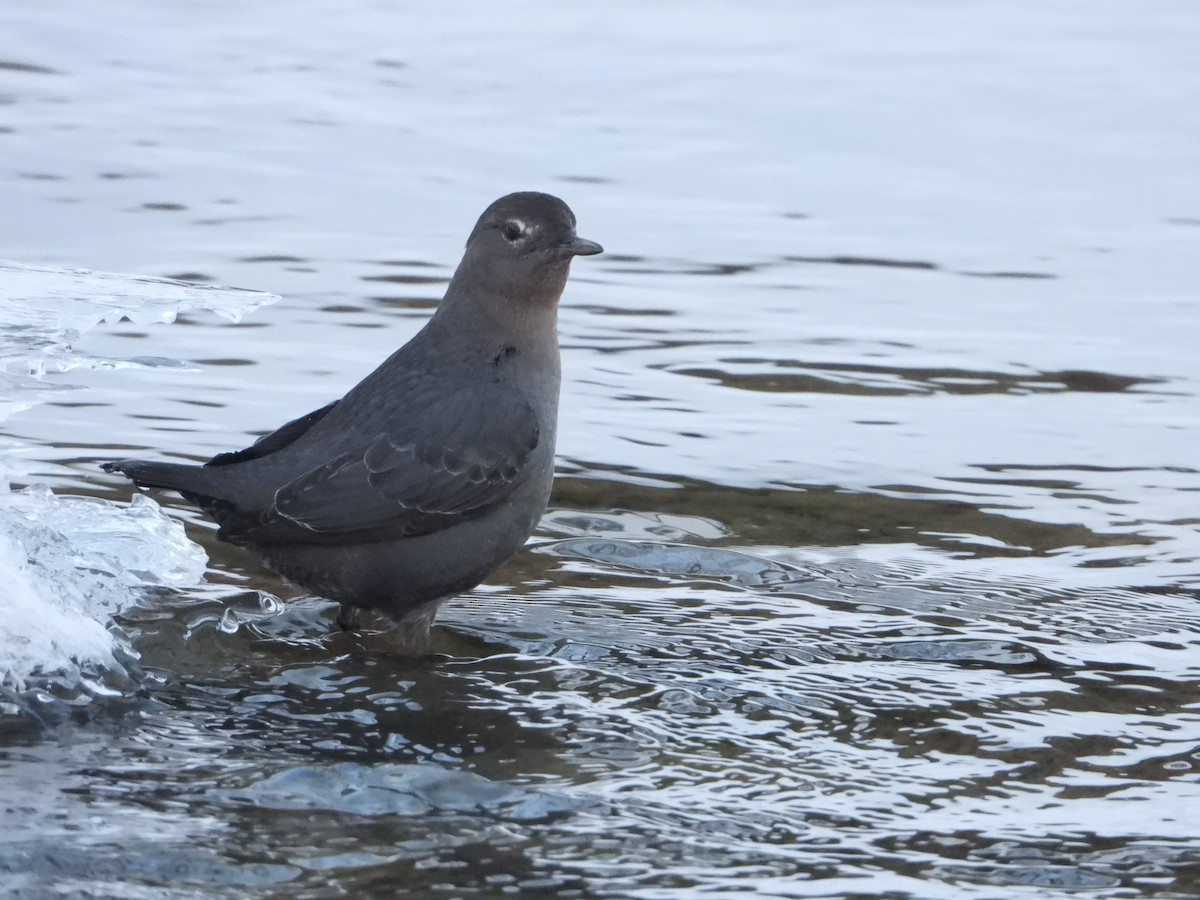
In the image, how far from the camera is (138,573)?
521cm

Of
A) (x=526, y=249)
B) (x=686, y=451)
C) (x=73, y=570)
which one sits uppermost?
(x=526, y=249)

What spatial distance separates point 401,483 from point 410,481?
0.08ft

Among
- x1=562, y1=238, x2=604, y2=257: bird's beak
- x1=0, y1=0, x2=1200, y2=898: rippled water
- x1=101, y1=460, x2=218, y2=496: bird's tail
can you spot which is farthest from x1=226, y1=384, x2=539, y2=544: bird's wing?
x1=562, y1=238, x2=604, y2=257: bird's beak

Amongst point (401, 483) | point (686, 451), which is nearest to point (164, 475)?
point (401, 483)

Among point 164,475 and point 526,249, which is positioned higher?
point 526,249

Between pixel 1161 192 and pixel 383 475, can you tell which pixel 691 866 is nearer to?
pixel 383 475

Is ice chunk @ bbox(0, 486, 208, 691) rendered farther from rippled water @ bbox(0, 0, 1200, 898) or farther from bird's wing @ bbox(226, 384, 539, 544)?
Result: bird's wing @ bbox(226, 384, 539, 544)

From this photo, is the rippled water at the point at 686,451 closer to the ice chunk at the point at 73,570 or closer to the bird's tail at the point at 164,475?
the ice chunk at the point at 73,570

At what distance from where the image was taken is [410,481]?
195 inches

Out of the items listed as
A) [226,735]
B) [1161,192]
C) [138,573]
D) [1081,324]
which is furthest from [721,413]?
[1161,192]

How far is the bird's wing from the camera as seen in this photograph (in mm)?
4867

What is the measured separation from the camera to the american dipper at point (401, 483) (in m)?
4.88

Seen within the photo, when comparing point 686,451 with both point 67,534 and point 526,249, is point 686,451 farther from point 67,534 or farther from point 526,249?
point 67,534

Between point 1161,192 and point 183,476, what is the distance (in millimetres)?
7233
